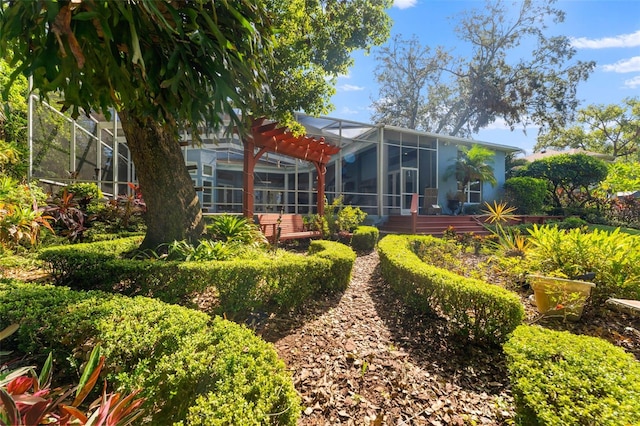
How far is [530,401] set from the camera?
1628 millimetres

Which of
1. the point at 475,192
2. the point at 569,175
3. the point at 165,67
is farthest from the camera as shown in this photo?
the point at 475,192

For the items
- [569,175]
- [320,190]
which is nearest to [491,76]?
[569,175]

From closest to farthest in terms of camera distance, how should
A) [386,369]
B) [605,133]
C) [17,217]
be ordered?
1. [386,369]
2. [17,217]
3. [605,133]

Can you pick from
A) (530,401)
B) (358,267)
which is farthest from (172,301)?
(358,267)

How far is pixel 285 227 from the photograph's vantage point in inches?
328

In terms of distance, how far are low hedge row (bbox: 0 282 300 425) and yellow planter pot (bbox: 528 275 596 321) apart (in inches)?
A: 134

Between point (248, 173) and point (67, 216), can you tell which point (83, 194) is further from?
point (248, 173)

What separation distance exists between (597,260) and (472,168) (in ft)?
36.4

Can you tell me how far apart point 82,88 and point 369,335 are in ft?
12.4

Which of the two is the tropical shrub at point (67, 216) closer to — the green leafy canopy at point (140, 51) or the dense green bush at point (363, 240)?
the green leafy canopy at point (140, 51)

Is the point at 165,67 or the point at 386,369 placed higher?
the point at 165,67

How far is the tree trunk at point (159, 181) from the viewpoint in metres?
4.27

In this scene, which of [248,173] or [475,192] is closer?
[248,173]

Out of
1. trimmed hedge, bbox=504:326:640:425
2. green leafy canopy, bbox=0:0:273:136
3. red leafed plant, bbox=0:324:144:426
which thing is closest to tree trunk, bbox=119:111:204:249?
green leafy canopy, bbox=0:0:273:136
